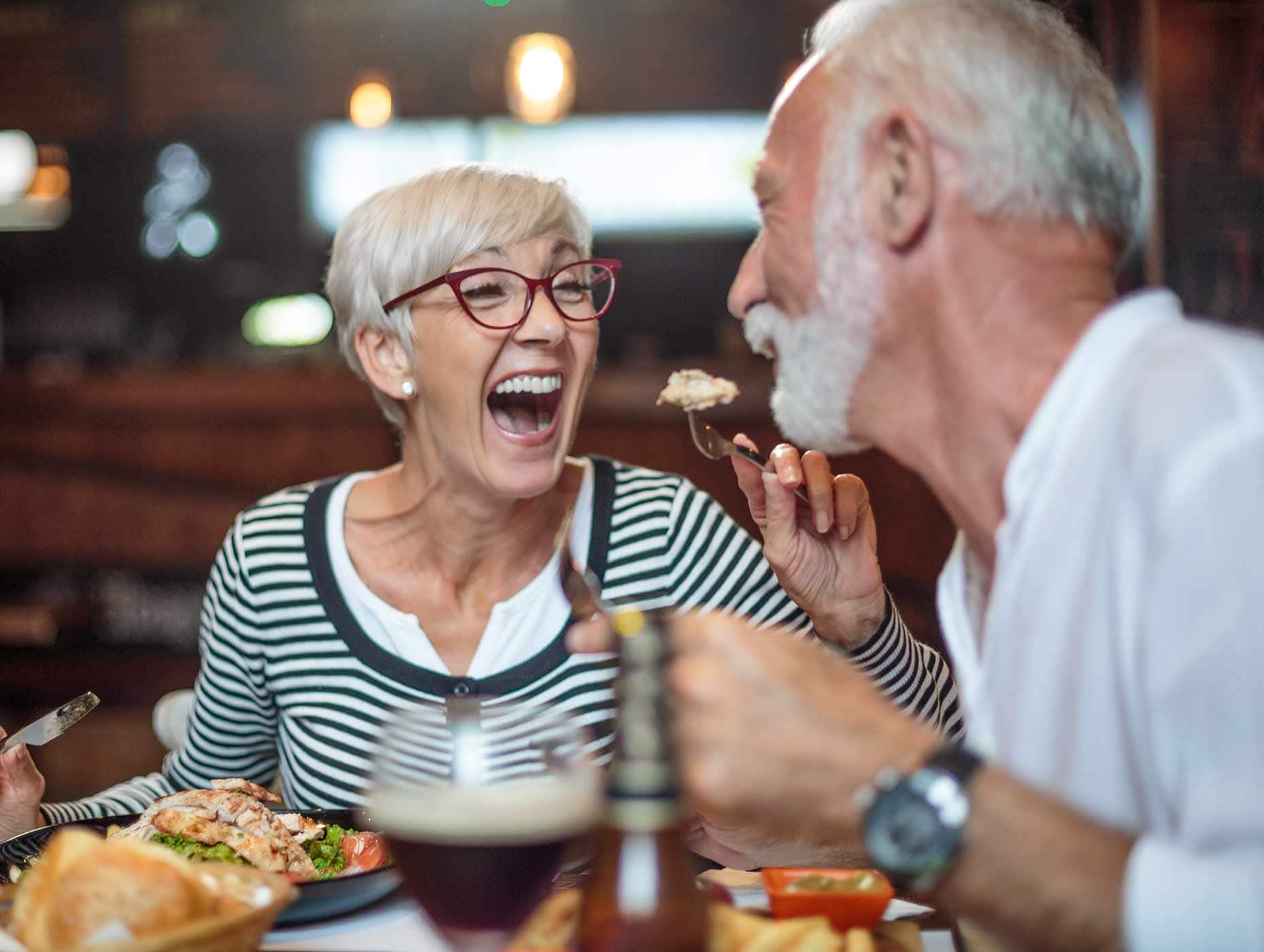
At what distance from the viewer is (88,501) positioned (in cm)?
512

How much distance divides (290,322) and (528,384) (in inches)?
217

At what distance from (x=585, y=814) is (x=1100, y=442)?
1.82ft

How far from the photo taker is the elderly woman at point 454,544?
1.97 metres

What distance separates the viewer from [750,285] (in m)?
1.46

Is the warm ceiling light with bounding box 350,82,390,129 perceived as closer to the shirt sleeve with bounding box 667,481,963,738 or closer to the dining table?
the shirt sleeve with bounding box 667,481,963,738

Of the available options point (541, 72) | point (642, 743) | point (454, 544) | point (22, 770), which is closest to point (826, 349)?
point (642, 743)

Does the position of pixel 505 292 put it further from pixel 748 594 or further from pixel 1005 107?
pixel 1005 107

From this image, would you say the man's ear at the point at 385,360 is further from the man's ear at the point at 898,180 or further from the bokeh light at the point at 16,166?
the bokeh light at the point at 16,166

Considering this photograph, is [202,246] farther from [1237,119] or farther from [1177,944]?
[1177,944]

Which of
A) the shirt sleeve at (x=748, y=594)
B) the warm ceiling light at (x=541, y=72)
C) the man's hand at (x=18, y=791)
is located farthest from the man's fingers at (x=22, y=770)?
the warm ceiling light at (x=541, y=72)

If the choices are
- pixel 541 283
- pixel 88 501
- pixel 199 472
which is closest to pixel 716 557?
pixel 541 283

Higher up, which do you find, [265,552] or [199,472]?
[265,552]

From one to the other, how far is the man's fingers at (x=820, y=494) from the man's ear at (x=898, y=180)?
0.59 m

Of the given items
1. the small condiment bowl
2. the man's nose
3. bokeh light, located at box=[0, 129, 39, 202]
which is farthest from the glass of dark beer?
bokeh light, located at box=[0, 129, 39, 202]
